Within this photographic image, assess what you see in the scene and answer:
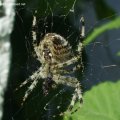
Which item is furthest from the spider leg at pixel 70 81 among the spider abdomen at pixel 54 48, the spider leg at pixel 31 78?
the spider abdomen at pixel 54 48

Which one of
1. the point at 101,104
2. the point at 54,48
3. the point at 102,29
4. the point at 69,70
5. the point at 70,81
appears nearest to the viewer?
the point at 101,104

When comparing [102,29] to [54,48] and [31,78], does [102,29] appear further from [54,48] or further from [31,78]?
[31,78]

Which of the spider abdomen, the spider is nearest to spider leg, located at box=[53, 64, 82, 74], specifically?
the spider

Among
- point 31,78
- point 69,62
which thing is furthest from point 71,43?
point 31,78

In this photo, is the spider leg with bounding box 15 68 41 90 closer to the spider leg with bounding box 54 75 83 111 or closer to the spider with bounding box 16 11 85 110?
the spider with bounding box 16 11 85 110

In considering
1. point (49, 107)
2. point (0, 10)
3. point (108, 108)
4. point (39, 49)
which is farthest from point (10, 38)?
point (108, 108)
